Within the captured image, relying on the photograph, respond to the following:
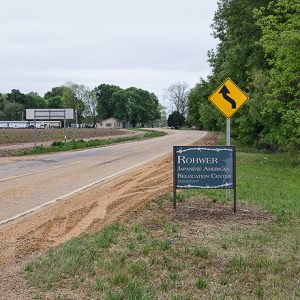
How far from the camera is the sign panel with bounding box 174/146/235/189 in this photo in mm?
9117

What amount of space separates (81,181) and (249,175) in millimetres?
5930

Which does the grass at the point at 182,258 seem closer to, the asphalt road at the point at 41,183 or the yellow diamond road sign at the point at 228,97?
the yellow diamond road sign at the point at 228,97

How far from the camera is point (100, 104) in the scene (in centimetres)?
16275

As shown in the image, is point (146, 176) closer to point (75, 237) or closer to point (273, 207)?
point (273, 207)

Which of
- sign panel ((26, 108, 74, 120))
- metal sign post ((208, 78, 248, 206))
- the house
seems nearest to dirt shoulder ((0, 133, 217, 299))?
metal sign post ((208, 78, 248, 206))

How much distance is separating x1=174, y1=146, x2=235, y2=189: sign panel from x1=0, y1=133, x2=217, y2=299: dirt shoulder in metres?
1.27

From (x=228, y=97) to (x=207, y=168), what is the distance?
68.9 inches

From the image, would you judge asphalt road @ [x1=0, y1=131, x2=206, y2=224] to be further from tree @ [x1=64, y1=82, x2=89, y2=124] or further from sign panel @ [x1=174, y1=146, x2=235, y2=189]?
tree @ [x1=64, y1=82, x2=89, y2=124]

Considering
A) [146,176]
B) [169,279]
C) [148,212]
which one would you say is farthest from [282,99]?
[169,279]

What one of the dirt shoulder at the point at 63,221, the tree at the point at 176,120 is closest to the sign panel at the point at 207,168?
the dirt shoulder at the point at 63,221

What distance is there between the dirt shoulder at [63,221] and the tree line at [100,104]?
139 metres

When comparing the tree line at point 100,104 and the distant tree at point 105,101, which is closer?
the tree line at point 100,104

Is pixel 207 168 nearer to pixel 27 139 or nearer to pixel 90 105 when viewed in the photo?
pixel 27 139

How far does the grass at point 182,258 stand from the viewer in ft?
16.0
